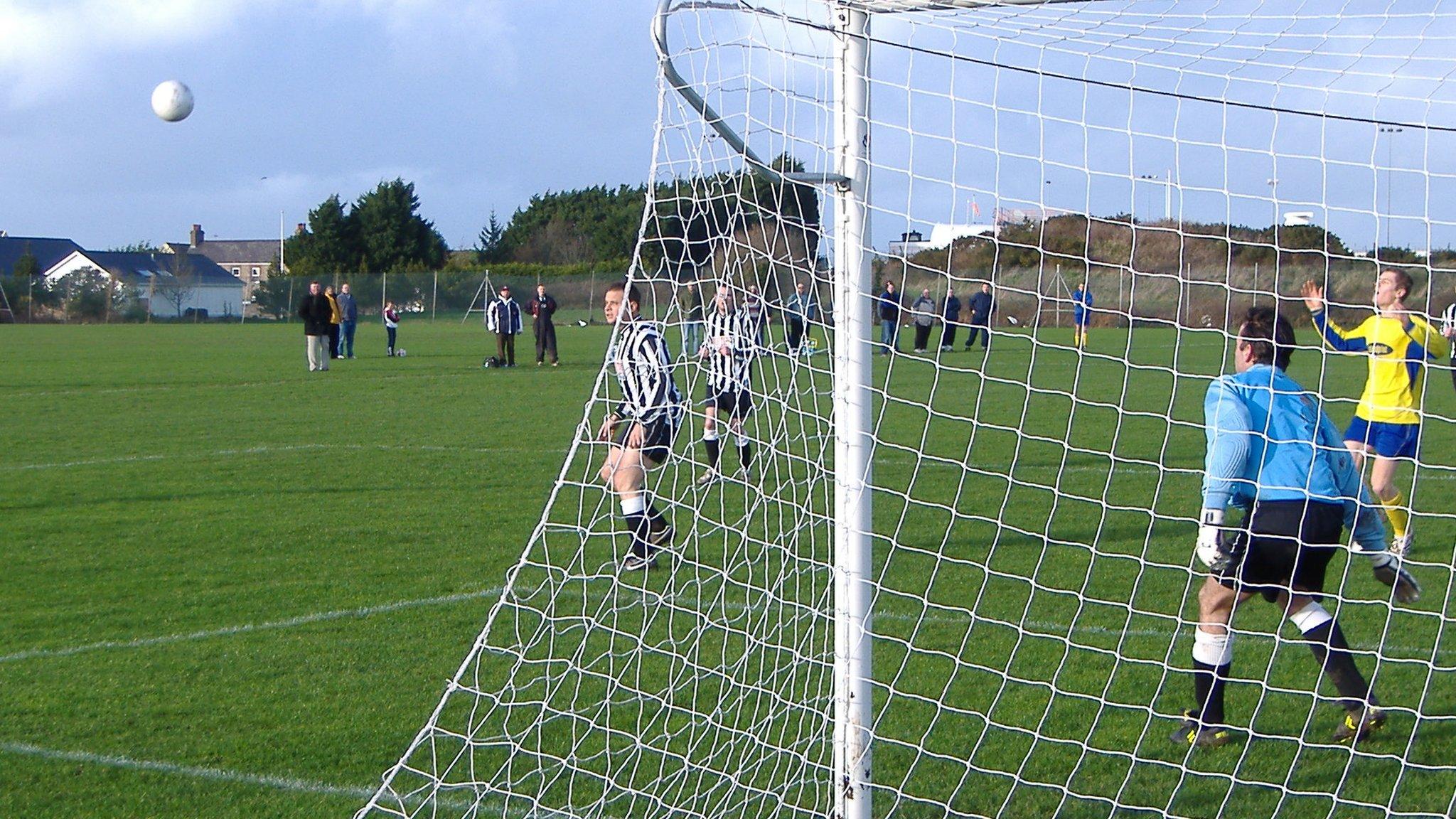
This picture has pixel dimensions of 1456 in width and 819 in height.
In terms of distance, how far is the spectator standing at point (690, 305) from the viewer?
4.66 meters

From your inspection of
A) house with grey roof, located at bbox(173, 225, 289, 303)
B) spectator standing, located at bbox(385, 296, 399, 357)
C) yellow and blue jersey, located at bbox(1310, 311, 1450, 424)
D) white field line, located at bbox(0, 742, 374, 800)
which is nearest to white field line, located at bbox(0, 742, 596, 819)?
white field line, located at bbox(0, 742, 374, 800)

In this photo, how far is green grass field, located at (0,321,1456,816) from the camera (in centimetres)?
442

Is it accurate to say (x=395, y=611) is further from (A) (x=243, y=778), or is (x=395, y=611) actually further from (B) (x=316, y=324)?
(B) (x=316, y=324)

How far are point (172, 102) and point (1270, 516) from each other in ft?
78.0

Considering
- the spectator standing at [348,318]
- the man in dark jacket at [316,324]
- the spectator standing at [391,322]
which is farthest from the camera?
the spectator standing at [348,318]

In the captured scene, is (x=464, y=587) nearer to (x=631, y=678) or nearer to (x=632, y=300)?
(x=631, y=678)

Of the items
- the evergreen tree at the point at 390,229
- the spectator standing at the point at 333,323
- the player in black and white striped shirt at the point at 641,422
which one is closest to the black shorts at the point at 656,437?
the player in black and white striped shirt at the point at 641,422

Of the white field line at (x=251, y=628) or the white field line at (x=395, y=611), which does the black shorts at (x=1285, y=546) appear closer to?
the white field line at (x=395, y=611)

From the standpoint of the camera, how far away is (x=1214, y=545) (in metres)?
4.59

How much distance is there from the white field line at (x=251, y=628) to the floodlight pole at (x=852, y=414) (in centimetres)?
345

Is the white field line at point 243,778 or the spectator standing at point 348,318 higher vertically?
the spectator standing at point 348,318

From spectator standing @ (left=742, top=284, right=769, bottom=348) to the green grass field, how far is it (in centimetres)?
21

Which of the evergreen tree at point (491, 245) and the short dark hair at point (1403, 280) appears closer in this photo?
the short dark hair at point (1403, 280)

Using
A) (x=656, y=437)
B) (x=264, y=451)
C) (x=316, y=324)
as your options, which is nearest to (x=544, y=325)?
(x=316, y=324)
